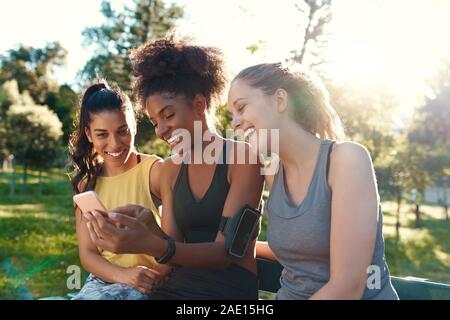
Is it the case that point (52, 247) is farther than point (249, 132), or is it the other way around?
point (52, 247)

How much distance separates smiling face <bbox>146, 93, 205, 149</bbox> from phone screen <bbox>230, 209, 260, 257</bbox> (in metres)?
0.50

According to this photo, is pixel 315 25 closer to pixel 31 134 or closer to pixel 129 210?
pixel 129 210

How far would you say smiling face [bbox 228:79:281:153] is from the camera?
87.0 inches

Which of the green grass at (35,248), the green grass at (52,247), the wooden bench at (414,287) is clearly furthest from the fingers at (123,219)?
the green grass at (52,247)

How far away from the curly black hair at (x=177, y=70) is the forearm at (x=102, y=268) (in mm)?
749

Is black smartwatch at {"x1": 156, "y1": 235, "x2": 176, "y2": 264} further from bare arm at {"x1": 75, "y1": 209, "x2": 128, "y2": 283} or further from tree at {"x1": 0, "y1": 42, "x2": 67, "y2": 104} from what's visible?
tree at {"x1": 0, "y1": 42, "x2": 67, "y2": 104}

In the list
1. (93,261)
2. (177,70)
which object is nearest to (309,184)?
(177,70)

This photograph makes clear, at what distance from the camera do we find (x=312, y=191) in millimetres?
2088

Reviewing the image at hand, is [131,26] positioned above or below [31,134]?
above

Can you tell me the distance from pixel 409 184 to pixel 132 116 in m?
14.2

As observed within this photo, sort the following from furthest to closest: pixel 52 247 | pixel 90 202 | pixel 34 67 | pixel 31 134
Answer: pixel 34 67, pixel 31 134, pixel 52 247, pixel 90 202

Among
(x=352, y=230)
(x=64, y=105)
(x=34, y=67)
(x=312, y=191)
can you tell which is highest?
(x=34, y=67)

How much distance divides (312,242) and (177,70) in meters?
1.11
